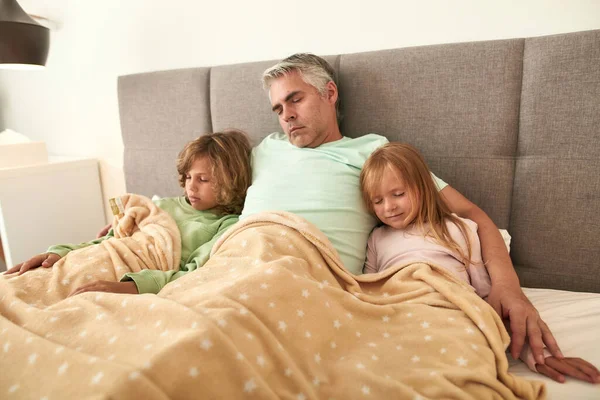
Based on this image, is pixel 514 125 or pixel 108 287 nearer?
pixel 108 287

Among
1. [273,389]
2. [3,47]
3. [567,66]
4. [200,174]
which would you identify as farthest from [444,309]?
[3,47]

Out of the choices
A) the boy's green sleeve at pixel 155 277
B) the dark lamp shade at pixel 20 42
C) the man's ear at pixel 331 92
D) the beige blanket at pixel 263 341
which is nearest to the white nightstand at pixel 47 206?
the dark lamp shade at pixel 20 42

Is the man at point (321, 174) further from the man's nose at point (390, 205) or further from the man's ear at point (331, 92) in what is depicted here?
the man's nose at point (390, 205)

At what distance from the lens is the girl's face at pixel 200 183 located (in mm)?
1359

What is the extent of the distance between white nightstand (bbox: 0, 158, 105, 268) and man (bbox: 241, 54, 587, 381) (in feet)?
3.96

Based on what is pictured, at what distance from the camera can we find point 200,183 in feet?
4.50

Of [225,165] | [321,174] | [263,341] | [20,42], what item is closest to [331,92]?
[321,174]

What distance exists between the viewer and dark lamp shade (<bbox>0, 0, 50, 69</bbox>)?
1607mm

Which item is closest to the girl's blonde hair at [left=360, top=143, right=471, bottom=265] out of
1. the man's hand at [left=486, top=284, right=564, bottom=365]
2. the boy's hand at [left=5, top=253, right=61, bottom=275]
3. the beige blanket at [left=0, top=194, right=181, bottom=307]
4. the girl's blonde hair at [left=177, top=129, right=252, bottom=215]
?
the man's hand at [left=486, top=284, right=564, bottom=365]

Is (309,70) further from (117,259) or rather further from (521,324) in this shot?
(521,324)

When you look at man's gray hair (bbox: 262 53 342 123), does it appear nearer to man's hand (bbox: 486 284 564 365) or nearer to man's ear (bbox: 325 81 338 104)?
man's ear (bbox: 325 81 338 104)

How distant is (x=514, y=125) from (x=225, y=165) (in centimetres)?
90

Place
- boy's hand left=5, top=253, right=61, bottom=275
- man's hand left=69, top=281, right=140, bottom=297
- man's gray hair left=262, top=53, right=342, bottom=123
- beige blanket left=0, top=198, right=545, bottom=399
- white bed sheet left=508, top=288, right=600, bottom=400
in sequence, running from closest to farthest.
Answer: beige blanket left=0, top=198, right=545, bottom=399 < white bed sheet left=508, top=288, right=600, bottom=400 < man's hand left=69, top=281, right=140, bottom=297 < boy's hand left=5, top=253, right=61, bottom=275 < man's gray hair left=262, top=53, right=342, bottom=123

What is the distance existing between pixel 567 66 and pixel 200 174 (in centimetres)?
112
